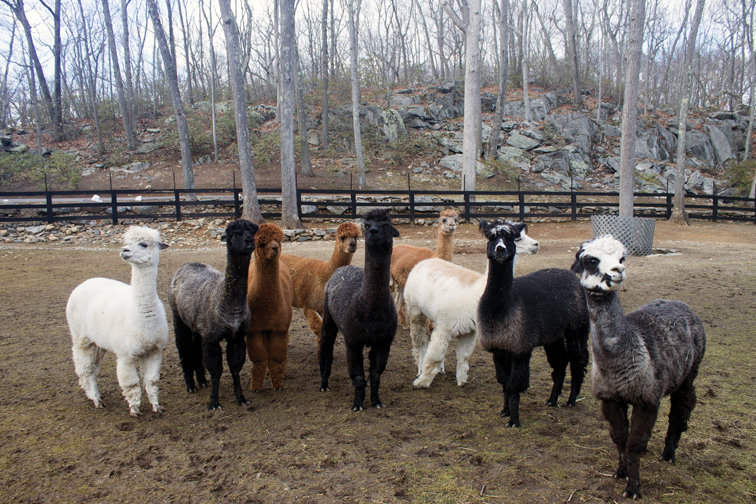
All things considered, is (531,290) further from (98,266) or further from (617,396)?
(98,266)

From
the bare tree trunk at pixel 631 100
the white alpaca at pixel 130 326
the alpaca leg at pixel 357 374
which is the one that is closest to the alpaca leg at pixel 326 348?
the alpaca leg at pixel 357 374

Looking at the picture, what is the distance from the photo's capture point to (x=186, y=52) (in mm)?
34938

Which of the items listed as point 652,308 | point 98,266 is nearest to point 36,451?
point 652,308

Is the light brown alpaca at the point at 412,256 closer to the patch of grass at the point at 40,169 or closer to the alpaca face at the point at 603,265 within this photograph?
the alpaca face at the point at 603,265

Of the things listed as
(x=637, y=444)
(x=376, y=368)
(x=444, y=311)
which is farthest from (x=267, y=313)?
(x=637, y=444)

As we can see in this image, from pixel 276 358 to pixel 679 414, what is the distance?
11.0ft

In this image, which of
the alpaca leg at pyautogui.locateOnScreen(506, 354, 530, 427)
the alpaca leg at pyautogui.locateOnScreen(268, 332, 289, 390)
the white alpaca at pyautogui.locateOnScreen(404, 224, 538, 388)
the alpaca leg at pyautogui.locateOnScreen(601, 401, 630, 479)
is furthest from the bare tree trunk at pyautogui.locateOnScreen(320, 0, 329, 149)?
the alpaca leg at pyautogui.locateOnScreen(601, 401, 630, 479)

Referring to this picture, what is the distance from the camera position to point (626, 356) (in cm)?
271

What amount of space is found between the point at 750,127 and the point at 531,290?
37.0 meters

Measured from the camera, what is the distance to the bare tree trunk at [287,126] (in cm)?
1567

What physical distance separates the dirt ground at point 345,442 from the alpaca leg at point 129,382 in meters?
0.14

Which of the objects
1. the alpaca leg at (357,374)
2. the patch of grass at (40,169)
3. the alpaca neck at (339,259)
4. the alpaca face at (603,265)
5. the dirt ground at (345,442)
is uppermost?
the patch of grass at (40,169)

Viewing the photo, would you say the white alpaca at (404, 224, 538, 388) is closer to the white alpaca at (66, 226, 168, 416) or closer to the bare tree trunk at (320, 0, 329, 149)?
the white alpaca at (66, 226, 168, 416)

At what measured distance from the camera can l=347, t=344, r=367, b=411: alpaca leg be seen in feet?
13.2
